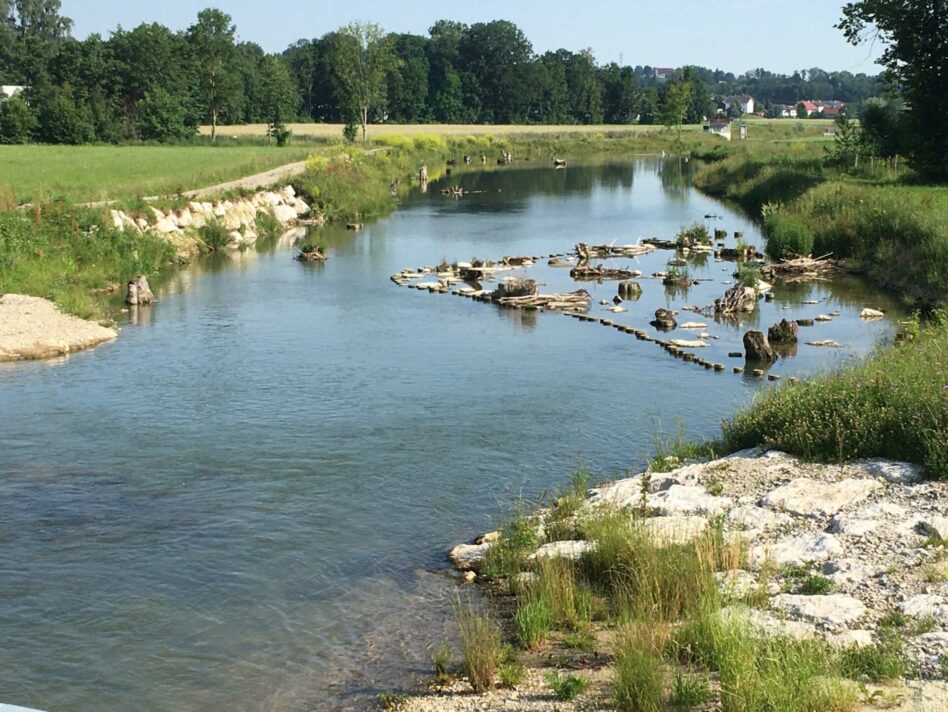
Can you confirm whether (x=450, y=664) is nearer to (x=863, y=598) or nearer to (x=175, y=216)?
(x=863, y=598)

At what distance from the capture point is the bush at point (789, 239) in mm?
43156

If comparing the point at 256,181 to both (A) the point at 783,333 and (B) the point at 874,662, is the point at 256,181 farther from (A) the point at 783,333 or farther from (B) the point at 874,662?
(B) the point at 874,662

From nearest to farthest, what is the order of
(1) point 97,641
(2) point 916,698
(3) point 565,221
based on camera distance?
(2) point 916,698 → (1) point 97,641 → (3) point 565,221

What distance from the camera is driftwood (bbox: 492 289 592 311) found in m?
35.5

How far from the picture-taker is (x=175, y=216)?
157ft

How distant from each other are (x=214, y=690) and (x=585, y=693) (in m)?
4.10

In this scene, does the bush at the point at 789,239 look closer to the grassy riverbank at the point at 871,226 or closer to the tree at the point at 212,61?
the grassy riverbank at the point at 871,226

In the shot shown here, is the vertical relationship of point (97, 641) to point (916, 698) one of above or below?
below

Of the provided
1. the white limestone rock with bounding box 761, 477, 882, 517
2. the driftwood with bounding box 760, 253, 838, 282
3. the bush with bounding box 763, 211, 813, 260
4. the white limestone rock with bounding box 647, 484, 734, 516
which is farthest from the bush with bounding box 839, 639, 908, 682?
the bush with bounding box 763, 211, 813, 260

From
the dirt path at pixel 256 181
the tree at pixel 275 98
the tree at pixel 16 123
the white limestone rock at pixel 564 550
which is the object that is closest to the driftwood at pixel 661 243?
the dirt path at pixel 256 181

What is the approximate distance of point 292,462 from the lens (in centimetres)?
1953

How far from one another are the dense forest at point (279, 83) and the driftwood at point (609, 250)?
1870 centimetres

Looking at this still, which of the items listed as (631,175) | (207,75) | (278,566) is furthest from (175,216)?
(207,75)

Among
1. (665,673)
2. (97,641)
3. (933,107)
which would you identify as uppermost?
(933,107)
